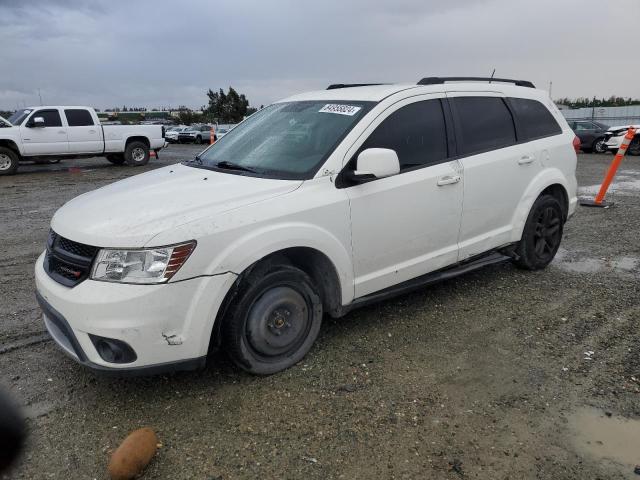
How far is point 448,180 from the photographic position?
4070mm

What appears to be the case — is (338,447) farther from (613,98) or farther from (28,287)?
(613,98)

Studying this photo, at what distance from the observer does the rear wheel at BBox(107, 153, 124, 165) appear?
57.8ft

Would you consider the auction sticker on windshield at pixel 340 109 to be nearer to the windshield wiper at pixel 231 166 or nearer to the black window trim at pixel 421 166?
the black window trim at pixel 421 166

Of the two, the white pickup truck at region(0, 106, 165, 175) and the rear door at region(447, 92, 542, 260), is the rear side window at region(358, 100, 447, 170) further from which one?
the white pickup truck at region(0, 106, 165, 175)

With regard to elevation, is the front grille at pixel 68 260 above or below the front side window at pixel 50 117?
below

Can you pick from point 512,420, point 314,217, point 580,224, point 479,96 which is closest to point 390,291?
point 314,217

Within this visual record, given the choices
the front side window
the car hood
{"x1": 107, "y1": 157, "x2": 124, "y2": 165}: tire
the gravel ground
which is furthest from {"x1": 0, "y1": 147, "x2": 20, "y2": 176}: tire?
the car hood

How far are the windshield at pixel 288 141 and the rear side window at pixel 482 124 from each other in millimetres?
954

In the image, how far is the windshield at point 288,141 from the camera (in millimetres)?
3619

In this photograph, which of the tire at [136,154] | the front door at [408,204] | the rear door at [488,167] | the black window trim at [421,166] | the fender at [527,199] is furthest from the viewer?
the tire at [136,154]

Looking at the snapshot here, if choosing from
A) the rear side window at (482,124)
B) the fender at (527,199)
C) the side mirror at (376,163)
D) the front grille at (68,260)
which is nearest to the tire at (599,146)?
the fender at (527,199)

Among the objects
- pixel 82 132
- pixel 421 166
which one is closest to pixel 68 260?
pixel 421 166

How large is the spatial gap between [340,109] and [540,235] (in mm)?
2539

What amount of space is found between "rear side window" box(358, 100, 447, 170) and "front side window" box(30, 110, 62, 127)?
14.5 m
